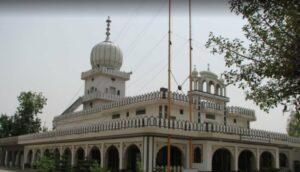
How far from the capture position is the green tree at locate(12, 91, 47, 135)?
179 feet

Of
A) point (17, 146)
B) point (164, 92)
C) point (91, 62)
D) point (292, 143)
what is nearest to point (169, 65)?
point (164, 92)

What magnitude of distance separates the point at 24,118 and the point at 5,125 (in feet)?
11.7

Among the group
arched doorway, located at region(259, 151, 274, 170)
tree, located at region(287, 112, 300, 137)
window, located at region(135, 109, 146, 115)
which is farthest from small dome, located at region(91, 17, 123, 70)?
tree, located at region(287, 112, 300, 137)

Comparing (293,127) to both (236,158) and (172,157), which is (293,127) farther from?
(172,157)

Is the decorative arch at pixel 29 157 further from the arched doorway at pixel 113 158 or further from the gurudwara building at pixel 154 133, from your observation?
the arched doorway at pixel 113 158

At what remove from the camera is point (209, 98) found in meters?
34.8

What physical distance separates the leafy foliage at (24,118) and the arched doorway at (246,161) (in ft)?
112

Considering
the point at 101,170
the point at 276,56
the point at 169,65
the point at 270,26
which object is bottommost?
the point at 101,170

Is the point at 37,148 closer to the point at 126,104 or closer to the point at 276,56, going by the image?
the point at 126,104

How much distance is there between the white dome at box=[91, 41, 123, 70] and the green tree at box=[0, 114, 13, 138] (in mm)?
20425

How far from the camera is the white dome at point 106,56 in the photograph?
42344 millimetres

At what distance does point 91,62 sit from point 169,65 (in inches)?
879

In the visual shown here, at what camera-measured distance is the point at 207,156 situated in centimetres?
2586

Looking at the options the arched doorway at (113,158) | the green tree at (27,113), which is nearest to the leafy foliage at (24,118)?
the green tree at (27,113)
